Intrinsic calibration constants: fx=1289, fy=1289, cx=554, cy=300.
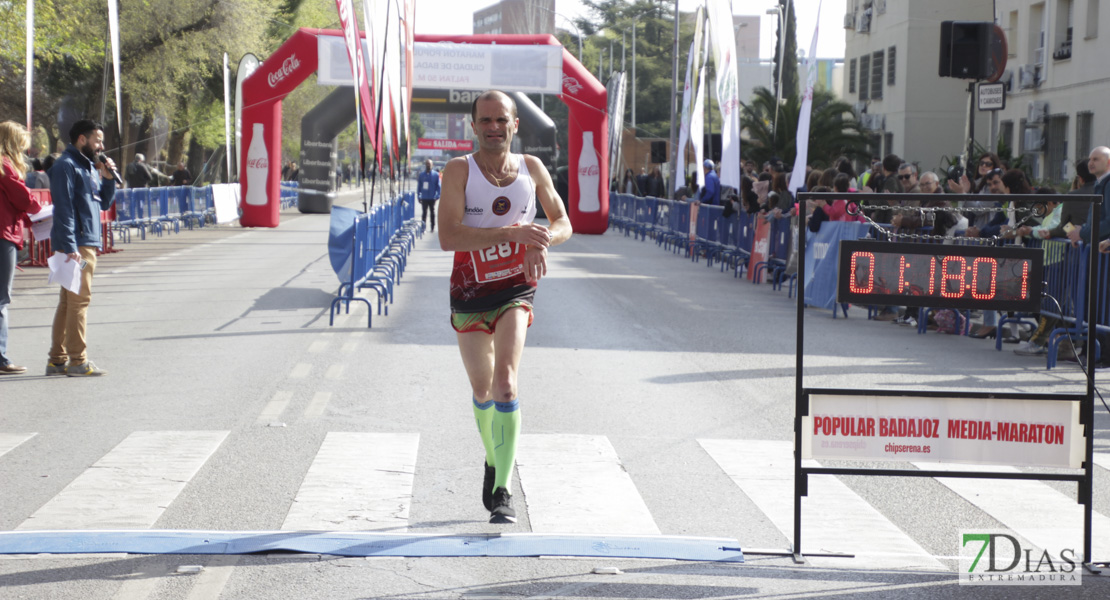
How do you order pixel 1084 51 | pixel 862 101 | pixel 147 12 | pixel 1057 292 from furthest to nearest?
1. pixel 862 101
2. pixel 147 12
3. pixel 1084 51
4. pixel 1057 292

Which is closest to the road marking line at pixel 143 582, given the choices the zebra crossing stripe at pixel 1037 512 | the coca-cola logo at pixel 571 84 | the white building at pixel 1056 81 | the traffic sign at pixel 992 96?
the zebra crossing stripe at pixel 1037 512

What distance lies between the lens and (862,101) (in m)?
47.4

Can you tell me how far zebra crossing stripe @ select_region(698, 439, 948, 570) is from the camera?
17.1ft

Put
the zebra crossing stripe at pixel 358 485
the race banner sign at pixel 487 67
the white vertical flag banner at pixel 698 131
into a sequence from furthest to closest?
the race banner sign at pixel 487 67, the white vertical flag banner at pixel 698 131, the zebra crossing stripe at pixel 358 485

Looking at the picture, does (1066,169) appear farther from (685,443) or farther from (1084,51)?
(685,443)

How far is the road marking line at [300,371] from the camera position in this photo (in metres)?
9.95

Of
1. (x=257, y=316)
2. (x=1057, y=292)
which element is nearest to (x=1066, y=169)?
(x=1057, y=292)

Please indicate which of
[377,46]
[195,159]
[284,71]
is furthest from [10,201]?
[195,159]

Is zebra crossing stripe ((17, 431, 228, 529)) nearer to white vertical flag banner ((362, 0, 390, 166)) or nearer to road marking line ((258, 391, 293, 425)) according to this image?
road marking line ((258, 391, 293, 425))

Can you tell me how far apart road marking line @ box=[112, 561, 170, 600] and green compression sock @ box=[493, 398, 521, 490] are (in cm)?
148

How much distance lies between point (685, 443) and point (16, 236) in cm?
547

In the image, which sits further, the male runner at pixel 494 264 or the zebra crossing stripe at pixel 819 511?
the male runner at pixel 494 264

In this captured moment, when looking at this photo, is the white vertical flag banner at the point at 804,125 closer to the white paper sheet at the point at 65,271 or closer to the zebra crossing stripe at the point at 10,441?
the white paper sheet at the point at 65,271

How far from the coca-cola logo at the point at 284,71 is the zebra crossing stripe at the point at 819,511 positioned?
25.9m
